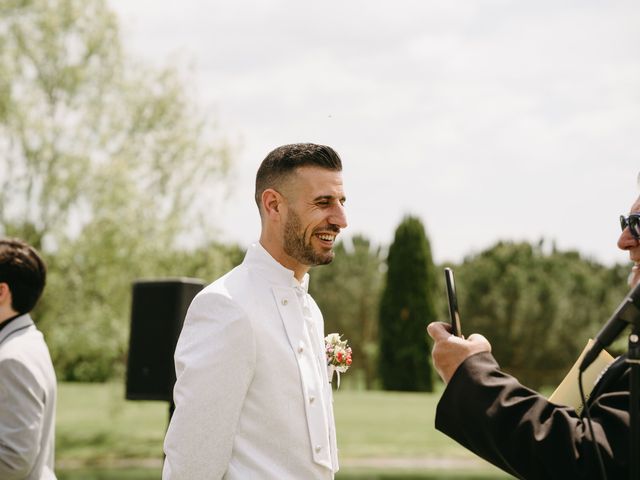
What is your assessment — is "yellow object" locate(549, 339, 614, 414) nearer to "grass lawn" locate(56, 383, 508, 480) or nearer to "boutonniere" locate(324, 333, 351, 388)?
"boutonniere" locate(324, 333, 351, 388)

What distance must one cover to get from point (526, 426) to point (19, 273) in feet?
9.42

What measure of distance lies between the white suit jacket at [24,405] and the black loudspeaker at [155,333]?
261cm

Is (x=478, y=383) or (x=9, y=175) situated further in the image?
(x=9, y=175)

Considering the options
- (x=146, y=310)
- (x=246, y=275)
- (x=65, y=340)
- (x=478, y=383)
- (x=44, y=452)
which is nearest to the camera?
(x=478, y=383)

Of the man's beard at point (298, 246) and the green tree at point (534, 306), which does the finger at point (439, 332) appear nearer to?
the man's beard at point (298, 246)

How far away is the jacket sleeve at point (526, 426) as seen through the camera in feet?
7.43

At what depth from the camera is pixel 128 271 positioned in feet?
66.4

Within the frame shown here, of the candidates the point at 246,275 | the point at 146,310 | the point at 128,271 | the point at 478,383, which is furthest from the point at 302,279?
the point at 128,271

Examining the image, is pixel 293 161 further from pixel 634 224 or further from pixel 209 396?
pixel 634 224

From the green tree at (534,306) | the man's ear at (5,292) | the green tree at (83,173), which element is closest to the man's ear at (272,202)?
the man's ear at (5,292)

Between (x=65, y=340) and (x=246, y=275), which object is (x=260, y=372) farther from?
(x=65, y=340)

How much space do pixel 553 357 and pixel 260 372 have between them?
1512 inches

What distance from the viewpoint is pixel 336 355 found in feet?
11.7

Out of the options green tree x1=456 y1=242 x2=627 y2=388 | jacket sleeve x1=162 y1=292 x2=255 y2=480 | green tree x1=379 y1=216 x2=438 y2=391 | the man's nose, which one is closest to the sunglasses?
the man's nose
